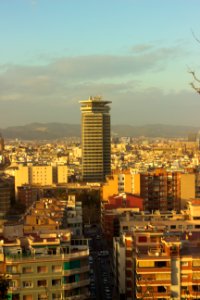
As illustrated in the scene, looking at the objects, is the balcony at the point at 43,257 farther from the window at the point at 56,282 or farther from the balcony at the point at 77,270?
the window at the point at 56,282

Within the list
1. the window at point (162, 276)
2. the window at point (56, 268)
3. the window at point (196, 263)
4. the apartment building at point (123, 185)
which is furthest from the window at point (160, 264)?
the apartment building at point (123, 185)

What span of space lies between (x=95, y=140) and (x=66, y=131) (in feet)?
295

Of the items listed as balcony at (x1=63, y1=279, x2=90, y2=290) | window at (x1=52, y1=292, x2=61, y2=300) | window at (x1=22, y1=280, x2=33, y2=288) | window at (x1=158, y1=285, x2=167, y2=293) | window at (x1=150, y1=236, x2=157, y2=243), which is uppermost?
window at (x1=150, y1=236, x2=157, y2=243)

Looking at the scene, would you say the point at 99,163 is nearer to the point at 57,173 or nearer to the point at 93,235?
the point at 57,173

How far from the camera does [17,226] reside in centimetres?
1225

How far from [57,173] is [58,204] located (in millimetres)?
19337

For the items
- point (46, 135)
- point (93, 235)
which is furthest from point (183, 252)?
point (46, 135)

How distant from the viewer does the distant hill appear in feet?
392

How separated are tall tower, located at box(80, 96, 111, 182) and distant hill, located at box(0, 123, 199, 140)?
79406 mm

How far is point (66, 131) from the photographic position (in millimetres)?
126625

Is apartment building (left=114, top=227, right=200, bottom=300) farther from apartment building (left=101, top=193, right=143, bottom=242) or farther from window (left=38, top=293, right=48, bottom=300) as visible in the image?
apartment building (left=101, top=193, right=143, bottom=242)

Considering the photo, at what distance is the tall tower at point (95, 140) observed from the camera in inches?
1438

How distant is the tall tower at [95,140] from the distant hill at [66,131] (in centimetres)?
7941

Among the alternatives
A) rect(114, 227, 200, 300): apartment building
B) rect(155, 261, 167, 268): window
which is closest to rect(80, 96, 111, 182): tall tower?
rect(114, 227, 200, 300): apartment building
